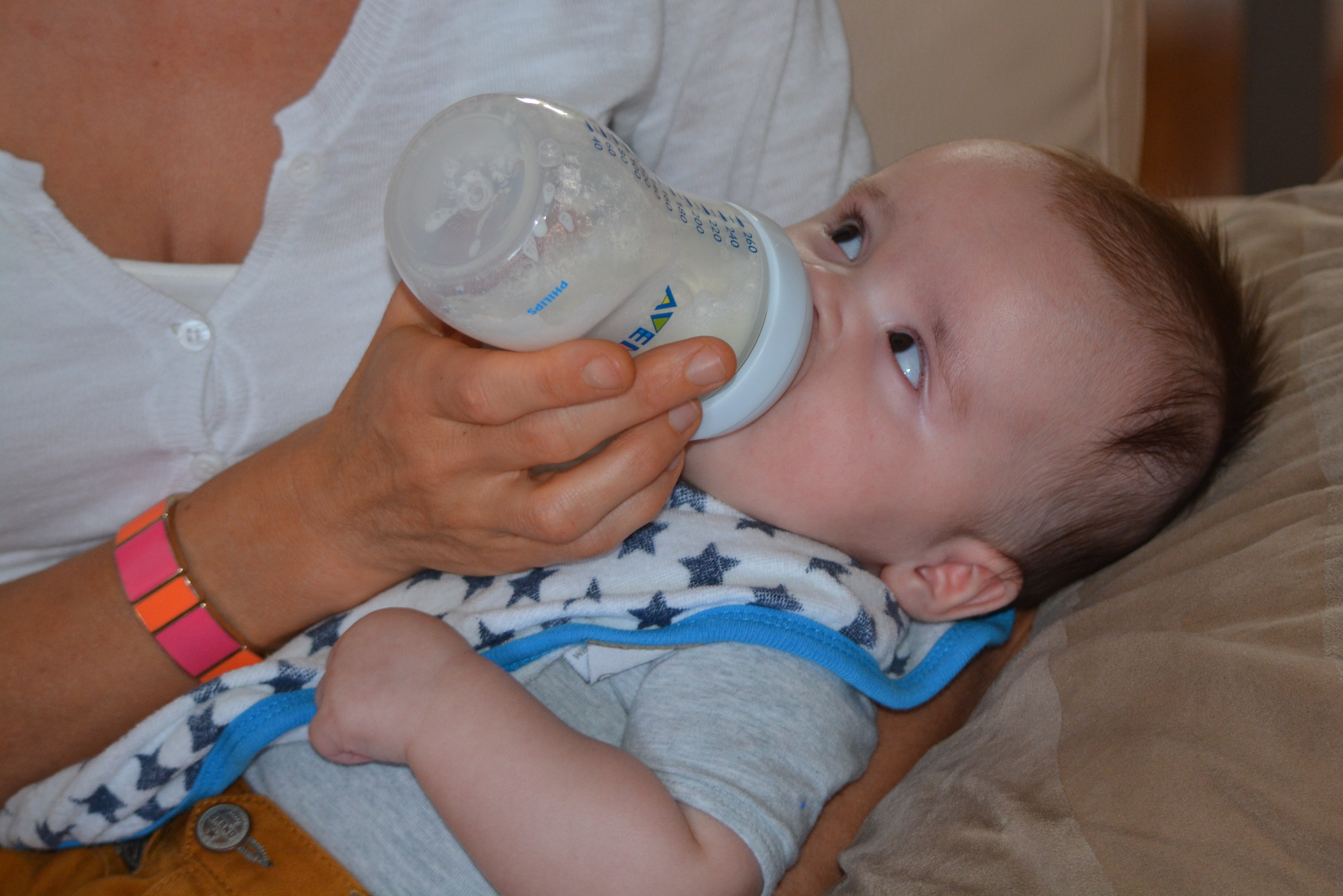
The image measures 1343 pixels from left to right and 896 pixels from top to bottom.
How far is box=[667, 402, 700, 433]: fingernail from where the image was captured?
88 cm

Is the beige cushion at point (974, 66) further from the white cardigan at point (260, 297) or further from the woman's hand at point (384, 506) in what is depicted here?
the woman's hand at point (384, 506)

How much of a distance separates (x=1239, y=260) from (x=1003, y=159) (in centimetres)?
47

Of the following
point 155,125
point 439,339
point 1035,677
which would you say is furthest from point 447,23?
point 1035,677

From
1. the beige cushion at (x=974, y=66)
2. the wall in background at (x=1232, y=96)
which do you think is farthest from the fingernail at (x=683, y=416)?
the wall in background at (x=1232, y=96)

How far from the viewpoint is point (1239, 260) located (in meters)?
1.41

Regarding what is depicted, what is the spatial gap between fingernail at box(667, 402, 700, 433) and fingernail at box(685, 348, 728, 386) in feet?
0.25

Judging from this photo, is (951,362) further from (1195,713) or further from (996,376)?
(1195,713)

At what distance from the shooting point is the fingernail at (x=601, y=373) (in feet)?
2.43

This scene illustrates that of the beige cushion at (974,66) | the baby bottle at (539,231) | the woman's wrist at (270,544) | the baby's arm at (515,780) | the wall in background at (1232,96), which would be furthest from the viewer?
the wall in background at (1232,96)

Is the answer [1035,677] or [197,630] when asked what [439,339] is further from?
[1035,677]

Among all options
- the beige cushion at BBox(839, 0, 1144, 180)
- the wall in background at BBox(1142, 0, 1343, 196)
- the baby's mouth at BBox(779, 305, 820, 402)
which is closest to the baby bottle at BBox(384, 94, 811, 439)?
the baby's mouth at BBox(779, 305, 820, 402)

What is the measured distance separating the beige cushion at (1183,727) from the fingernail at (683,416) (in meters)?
0.44

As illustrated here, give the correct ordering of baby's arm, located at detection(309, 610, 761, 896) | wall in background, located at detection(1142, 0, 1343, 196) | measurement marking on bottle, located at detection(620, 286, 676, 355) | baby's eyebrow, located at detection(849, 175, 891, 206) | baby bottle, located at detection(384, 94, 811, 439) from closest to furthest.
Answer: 1. baby bottle, located at detection(384, 94, 811, 439)
2. measurement marking on bottle, located at detection(620, 286, 676, 355)
3. baby's arm, located at detection(309, 610, 761, 896)
4. baby's eyebrow, located at detection(849, 175, 891, 206)
5. wall in background, located at detection(1142, 0, 1343, 196)

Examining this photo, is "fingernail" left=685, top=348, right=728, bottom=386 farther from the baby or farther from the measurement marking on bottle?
the baby
